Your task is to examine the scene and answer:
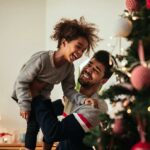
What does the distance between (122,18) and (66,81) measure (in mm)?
670

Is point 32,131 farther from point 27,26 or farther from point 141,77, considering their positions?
point 27,26

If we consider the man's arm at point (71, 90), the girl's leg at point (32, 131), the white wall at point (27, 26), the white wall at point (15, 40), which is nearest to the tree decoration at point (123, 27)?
the man's arm at point (71, 90)

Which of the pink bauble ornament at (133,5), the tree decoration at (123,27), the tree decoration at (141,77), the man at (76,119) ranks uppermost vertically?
the pink bauble ornament at (133,5)

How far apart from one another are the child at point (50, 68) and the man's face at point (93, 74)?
0.07 meters

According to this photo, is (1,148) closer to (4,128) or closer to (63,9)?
(4,128)

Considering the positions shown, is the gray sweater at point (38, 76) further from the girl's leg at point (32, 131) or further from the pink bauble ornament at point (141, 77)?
the pink bauble ornament at point (141, 77)

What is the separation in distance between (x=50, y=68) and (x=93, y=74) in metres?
0.21

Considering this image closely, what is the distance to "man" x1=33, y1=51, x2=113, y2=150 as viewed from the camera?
136cm

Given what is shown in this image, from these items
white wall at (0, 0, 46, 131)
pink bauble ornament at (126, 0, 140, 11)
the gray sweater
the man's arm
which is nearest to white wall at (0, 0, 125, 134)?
white wall at (0, 0, 46, 131)

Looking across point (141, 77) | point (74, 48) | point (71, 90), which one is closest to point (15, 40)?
point (71, 90)

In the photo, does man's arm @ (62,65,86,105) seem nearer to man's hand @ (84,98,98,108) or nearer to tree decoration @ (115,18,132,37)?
man's hand @ (84,98,98,108)

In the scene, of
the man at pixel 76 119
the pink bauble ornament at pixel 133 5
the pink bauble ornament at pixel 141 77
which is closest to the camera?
the pink bauble ornament at pixel 141 77

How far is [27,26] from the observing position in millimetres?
3141

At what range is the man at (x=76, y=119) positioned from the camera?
136cm
